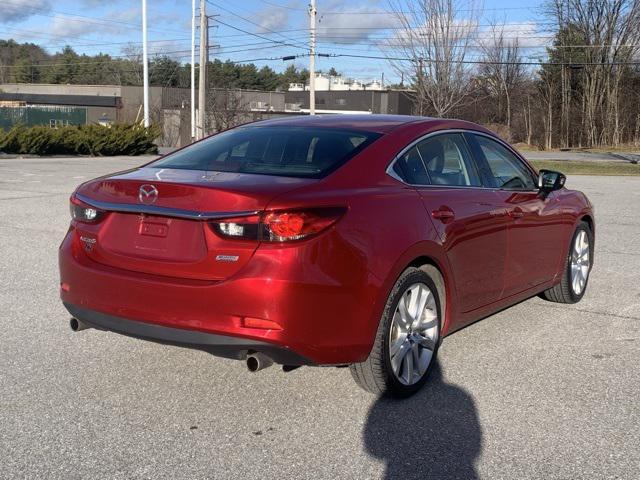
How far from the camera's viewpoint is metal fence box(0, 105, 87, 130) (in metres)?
43.4

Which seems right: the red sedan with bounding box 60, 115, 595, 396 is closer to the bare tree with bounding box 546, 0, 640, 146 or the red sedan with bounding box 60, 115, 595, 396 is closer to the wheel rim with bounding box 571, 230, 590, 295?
the wheel rim with bounding box 571, 230, 590, 295

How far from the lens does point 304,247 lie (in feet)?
11.7

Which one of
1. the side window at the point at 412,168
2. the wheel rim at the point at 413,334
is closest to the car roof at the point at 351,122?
the side window at the point at 412,168

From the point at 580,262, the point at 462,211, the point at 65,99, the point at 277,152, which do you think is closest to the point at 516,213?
the point at 462,211

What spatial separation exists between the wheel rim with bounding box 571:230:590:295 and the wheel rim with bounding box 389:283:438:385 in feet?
8.28

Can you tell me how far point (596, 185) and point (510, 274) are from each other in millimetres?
16862

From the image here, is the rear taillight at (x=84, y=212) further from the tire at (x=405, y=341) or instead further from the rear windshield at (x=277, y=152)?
the tire at (x=405, y=341)

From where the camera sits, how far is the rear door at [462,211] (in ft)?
14.7

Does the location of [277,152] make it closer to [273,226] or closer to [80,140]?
[273,226]

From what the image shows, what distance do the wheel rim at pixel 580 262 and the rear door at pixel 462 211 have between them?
5.30ft

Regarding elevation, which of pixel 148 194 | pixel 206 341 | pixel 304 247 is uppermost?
pixel 148 194

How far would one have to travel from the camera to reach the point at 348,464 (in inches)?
134

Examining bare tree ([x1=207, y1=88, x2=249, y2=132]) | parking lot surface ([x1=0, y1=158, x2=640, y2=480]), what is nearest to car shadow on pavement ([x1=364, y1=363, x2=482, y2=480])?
parking lot surface ([x1=0, y1=158, x2=640, y2=480])

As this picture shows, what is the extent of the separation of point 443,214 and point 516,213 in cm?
107
